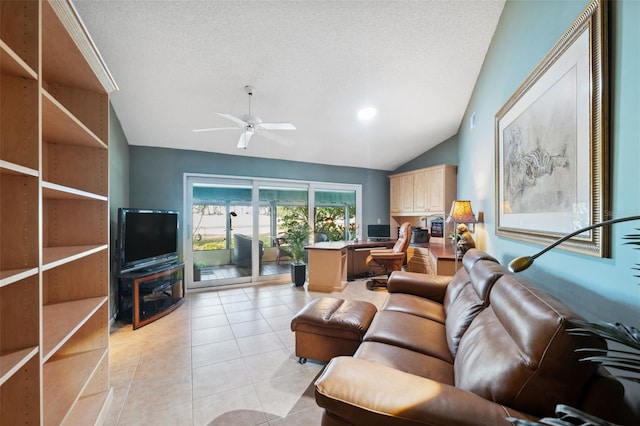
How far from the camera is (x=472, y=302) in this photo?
1782 mm

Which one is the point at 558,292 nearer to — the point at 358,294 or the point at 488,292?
the point at 488,292

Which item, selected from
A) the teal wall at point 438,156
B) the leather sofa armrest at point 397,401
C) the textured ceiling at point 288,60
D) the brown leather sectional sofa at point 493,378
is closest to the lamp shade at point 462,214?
the textured ceiling at point 288,60

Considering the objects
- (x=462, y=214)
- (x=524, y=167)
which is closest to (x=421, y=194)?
(x=462, y=214)

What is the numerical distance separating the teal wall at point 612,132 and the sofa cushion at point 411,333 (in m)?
0.77

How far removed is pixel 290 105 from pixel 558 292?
324 centimetres

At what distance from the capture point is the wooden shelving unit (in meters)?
1.02

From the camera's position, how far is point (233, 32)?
7.66 feet

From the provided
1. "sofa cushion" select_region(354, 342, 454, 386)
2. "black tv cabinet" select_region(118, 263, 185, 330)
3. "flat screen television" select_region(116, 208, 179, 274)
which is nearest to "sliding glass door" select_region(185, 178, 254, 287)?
"flat screen television" select_region(116, 208, 179, 274)

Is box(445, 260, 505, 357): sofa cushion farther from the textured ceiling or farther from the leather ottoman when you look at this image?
the textured ceiling

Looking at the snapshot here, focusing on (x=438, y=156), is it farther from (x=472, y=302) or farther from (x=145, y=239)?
(x=145, y=239)

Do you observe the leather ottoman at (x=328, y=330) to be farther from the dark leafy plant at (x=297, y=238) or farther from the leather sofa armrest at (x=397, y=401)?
the dark leafy plant at (x=297, y=238)

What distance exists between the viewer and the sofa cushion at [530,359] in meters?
0.87

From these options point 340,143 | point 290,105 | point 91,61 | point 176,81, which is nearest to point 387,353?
point 91,61

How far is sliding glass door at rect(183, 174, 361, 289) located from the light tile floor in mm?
1253
